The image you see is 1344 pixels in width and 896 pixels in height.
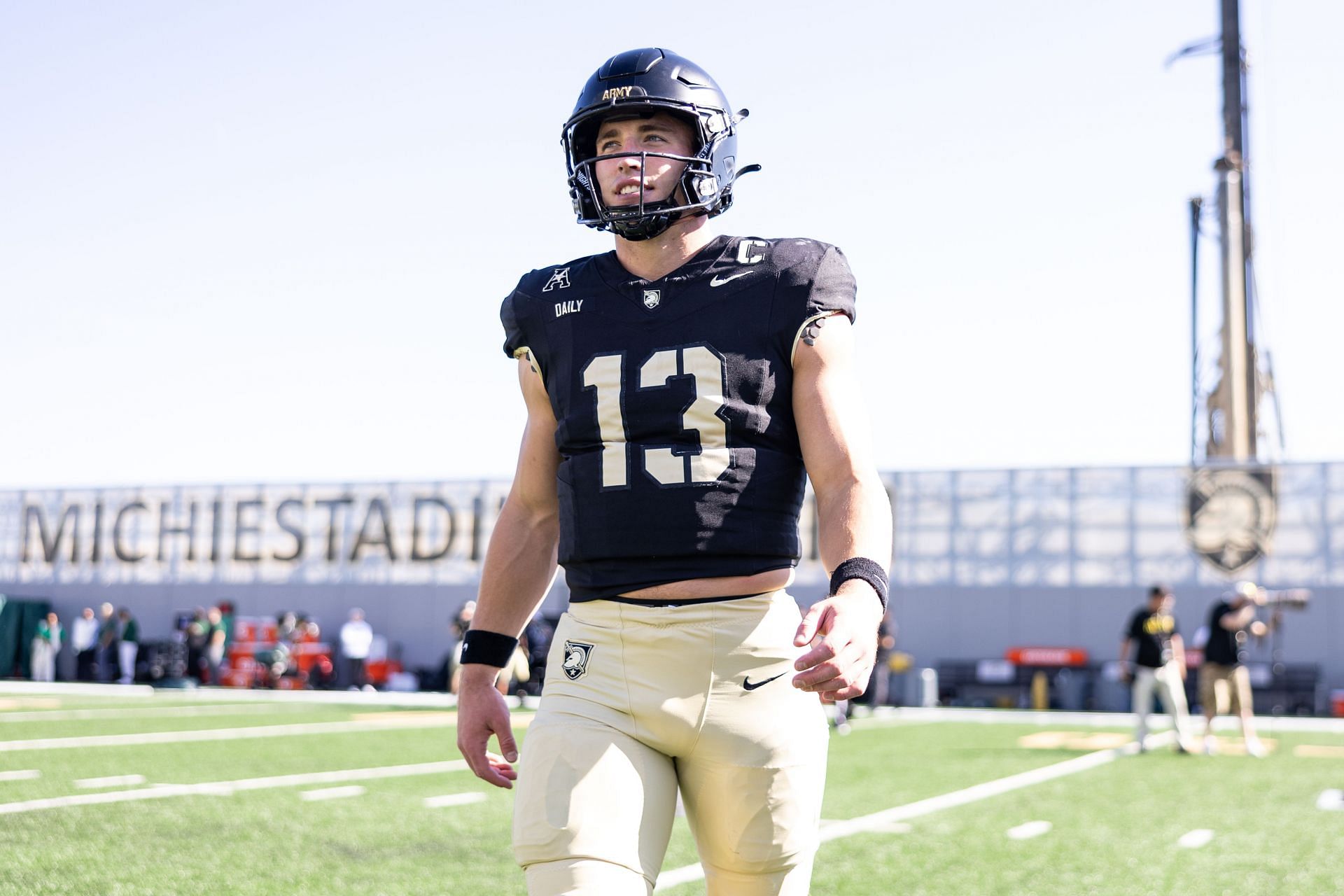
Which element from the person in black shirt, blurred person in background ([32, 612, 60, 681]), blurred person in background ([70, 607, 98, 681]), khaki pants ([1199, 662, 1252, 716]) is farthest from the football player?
blurred person in background ([70, 607, 98, 681])

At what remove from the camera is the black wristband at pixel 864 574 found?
85.8 inches

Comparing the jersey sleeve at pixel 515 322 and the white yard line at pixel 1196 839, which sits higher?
the jersey sleeve at pixel 515 322

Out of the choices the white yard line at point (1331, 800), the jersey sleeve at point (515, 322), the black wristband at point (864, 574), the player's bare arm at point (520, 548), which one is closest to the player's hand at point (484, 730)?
the player's bare arm at point (520, 548)

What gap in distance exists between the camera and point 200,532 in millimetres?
30906

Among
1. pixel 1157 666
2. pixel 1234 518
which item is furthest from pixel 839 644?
pixel 1234 518

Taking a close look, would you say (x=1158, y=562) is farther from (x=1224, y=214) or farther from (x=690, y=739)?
(x=690, y=739)

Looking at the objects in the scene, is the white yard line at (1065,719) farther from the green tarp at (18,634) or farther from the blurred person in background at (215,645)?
the green tarp at (18,634)

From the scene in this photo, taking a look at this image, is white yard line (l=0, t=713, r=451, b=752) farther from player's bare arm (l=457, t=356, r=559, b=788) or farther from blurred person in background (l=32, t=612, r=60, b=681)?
blurred person in background (l=32, t=612, r=60, b=681)

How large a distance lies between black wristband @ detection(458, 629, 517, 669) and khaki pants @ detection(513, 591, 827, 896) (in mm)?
317

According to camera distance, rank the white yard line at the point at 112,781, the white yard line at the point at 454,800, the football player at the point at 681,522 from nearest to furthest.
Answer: the football player at the point at 681,522, the white yard line at the point at 454,800, the white yard line at the point at 112,781

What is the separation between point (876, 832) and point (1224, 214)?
79.1 ft

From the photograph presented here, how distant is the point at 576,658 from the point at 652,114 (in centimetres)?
101

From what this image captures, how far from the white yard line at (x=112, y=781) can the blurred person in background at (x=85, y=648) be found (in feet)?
67.0

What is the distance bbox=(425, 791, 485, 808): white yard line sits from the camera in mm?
8086
